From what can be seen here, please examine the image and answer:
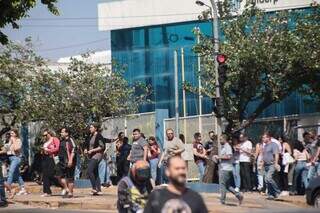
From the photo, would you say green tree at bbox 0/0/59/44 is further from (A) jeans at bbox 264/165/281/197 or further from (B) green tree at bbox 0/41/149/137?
(B) green tree at bbox 0/41/149/137

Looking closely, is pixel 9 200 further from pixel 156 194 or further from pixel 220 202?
pixel 156 194

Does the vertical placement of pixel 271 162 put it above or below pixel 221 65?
below

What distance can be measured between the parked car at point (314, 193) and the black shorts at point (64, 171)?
5.79 metres

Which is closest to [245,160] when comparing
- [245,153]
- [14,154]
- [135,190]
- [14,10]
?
[245,153]

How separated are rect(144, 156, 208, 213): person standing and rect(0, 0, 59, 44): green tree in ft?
32.5

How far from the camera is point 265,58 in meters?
25.0

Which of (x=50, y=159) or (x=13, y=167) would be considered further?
(x=50, y=159)

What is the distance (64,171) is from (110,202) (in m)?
1.94

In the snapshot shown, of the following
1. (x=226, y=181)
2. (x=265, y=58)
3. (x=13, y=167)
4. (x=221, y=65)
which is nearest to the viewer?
(x=226, y=181)

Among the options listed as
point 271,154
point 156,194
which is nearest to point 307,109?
point 271,154

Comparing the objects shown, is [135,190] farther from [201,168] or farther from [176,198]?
[201,168]

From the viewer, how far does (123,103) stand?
30.1 metres

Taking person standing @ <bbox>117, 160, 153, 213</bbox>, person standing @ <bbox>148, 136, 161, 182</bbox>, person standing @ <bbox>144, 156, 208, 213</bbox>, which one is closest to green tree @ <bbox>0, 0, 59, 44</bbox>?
person standing @ <bbox>148, 136, 161, 182</bbox>

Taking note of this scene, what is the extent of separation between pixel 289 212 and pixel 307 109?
3427 centimetres
